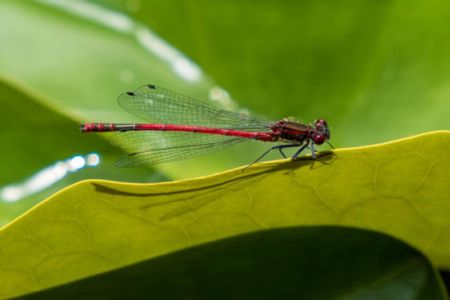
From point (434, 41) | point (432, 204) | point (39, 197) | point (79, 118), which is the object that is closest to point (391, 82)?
point (434, 41)

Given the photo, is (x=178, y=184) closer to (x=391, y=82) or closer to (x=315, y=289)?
(x=315, y=289)

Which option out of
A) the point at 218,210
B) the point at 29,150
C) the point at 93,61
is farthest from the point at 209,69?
the point at 218,210

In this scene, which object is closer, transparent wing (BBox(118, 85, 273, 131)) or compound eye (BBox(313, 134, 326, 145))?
compound eye (BBox(313, 134, 326, 145))

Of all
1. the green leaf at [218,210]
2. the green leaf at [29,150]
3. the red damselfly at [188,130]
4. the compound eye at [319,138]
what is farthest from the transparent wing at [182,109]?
the green leaf at [218,210]

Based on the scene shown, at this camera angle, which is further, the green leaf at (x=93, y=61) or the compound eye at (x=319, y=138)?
the green leaf at (x=93, y=61)

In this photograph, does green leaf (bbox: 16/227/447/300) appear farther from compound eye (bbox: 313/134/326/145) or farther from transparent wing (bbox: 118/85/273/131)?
transparent wing (bbox: 118/85/273/131)

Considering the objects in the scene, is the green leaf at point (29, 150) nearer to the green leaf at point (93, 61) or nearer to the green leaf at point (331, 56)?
the green leaf at point (93, 61)

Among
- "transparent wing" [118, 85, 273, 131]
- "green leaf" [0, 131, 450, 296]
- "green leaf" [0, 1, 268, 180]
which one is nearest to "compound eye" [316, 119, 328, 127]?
"transparent wing" [118, 85, 273, 131]
